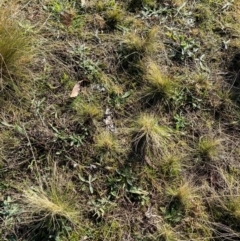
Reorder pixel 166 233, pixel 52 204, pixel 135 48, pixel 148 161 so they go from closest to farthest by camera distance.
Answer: pixel 52 204 < pixel 166 233 < pixel 148 161 < pixel 135 48

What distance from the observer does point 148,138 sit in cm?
279

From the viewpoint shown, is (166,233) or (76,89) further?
(76,89)

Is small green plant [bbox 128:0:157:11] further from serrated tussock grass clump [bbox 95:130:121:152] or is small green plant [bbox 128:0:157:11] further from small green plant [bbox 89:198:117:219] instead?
small green plant [bbox 89:198:117:219]

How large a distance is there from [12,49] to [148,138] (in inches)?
41.1

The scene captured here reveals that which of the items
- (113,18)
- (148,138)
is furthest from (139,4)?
(148,138)

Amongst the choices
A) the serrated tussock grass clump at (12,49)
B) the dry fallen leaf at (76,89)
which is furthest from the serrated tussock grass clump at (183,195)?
the serrated tussock grass clump at (12,49)

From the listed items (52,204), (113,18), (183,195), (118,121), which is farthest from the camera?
(113,18)

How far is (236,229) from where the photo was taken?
266 centimetres

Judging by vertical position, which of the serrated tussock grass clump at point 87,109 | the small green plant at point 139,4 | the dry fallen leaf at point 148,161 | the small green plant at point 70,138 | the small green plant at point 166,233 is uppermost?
the small green plant at point 139,4

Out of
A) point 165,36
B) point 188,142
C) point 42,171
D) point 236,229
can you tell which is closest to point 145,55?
point 165,36

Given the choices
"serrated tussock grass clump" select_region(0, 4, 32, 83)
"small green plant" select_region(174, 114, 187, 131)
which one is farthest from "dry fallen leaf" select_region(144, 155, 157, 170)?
"serrated tussock grass clump" select_region(0, 4, 32, 83)

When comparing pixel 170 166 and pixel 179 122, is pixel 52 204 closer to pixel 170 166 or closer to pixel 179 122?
pixel 170 166

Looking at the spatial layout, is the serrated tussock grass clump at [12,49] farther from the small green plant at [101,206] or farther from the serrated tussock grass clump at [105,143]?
the small green plant at [101,206]

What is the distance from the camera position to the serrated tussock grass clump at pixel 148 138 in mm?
2795
